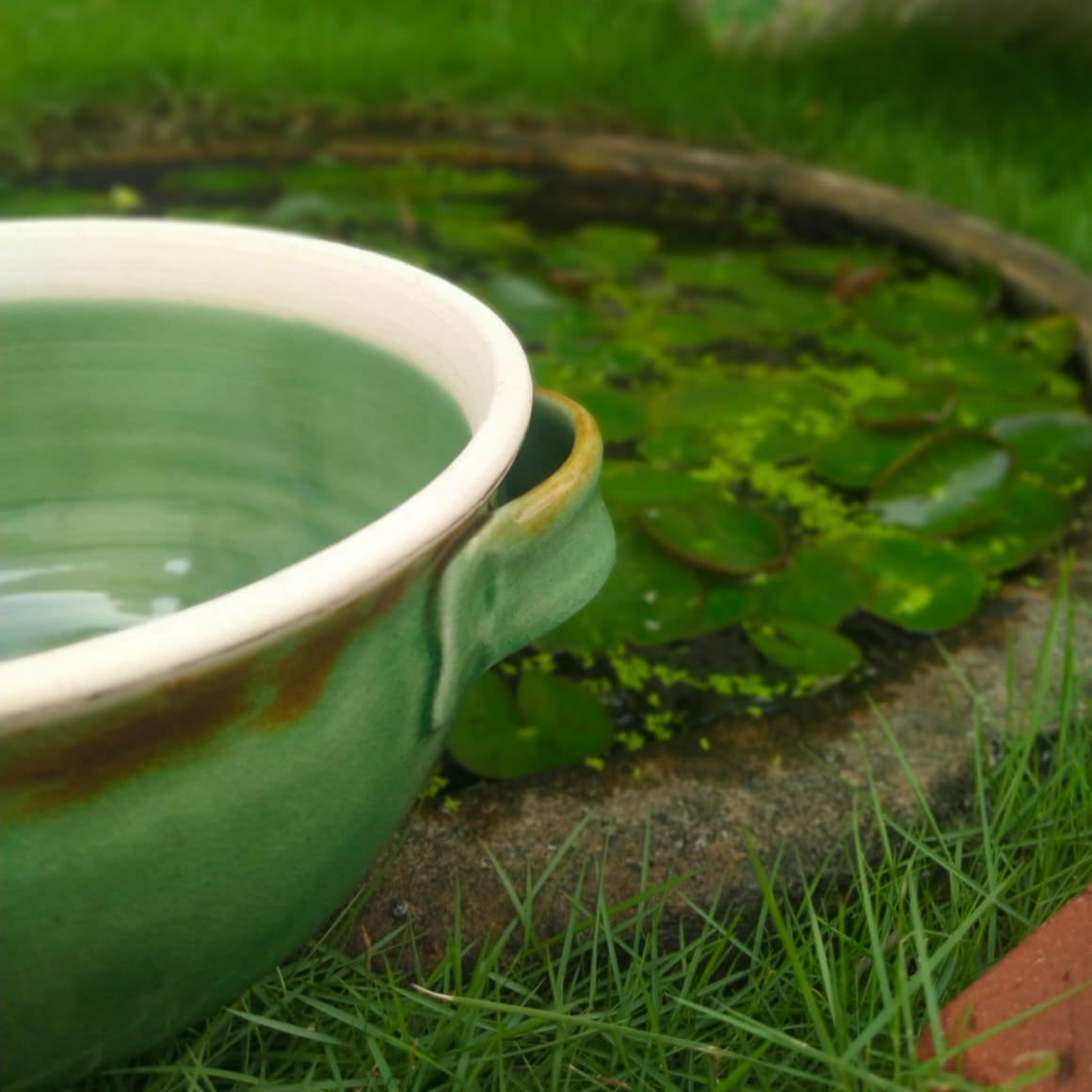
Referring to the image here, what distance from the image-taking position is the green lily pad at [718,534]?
978mm

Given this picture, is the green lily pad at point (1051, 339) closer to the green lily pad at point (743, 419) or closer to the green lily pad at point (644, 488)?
the green lily pad at point (743, 419)

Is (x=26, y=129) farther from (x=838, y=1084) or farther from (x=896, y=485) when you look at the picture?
(x=838, y=1084)

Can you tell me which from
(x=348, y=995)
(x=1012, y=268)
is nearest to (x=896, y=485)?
(x=1012, y=268)

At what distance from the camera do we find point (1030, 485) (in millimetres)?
1097

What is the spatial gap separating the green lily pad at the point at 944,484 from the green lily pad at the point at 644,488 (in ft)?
0.53

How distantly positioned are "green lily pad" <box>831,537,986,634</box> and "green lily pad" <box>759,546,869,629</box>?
2cm

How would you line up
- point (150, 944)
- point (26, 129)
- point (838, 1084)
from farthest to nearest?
1. point (26, 129)
2. point (838, 1084)
3. point (150, 944)

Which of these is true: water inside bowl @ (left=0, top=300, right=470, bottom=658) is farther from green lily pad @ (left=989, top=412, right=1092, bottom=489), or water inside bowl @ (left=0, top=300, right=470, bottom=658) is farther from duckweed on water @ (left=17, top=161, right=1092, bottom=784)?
green lily pad @ (left=989, top=412, right=1092, bottom=489)

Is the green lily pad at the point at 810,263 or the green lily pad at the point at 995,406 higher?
the green lily pad at the point at 995,406

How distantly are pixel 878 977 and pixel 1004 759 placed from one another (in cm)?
24

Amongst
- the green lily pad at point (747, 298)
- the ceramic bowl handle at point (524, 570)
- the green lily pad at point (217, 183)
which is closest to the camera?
the ceramic bowl handle at point (524, 570)

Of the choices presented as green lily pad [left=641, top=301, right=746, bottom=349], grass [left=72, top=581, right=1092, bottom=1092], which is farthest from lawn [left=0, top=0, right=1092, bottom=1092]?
green lily pad [left=641, top=301, right=746, bottom=349]

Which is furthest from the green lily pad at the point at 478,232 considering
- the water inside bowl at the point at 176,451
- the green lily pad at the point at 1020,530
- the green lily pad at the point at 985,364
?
the water inside bowl at the point at 176,451

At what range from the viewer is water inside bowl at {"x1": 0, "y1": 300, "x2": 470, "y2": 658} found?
655mm
